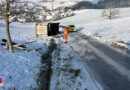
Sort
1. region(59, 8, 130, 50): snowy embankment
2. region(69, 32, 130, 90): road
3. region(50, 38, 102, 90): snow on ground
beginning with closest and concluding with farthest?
region(50, 38, 102, 90): snow on ground
region(69, 32, 130, 90): road
region(59, 8, 130, 50): snowy embankment

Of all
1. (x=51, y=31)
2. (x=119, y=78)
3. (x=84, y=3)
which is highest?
(x=84, y=3)

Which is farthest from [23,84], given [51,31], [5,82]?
[51,31]

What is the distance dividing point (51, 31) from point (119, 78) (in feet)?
53.6

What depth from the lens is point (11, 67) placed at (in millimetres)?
7129

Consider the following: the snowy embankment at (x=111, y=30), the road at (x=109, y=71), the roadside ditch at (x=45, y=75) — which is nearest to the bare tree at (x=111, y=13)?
the snowy embankment at (x=111, y=30)

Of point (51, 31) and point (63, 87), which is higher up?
point (51, 31)

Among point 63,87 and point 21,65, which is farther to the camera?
point 21,65

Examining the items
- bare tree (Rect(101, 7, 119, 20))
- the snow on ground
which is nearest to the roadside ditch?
the snow on ground

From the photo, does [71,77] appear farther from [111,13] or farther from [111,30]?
[111,13]

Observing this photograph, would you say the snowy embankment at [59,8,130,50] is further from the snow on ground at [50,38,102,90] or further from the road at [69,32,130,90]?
the snow on ground at [50,38,102,90]

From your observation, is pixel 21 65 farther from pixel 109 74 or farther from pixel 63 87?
pixel 109 74

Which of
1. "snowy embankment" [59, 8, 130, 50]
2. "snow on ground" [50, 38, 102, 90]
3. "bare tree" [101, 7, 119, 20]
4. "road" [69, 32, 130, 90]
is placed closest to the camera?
"snow on ground" [50, 38, 102, 90]

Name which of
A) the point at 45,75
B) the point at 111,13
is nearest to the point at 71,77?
the point at 45,75

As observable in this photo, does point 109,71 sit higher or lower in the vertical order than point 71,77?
lower
